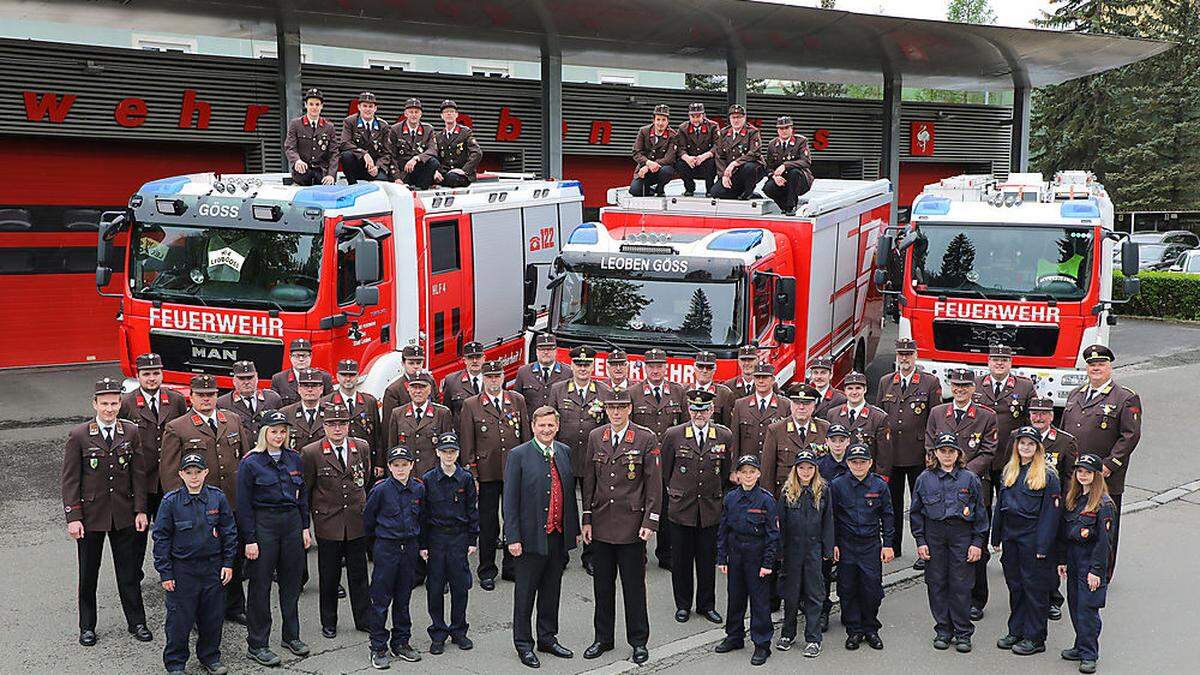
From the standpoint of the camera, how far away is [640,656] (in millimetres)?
8500

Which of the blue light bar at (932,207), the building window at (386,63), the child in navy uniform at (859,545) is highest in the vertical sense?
the building window at (386,63)

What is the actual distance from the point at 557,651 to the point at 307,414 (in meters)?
2.96

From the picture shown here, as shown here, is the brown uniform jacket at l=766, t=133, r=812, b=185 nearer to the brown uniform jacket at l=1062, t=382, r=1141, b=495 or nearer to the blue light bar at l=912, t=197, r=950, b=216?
the blue light bar at l=912, t=197, r=950, b=216

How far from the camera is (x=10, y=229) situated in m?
19.2

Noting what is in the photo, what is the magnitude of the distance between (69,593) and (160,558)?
246 centimetres

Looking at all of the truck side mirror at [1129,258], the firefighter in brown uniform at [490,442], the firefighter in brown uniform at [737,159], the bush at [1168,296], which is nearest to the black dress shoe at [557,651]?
the firefighter in brown uniform at [490,442]

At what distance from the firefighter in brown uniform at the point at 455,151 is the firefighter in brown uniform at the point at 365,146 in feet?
2.18

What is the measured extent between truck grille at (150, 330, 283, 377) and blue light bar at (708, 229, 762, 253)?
448 cm

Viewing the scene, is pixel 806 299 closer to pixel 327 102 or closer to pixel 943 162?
pixel 327 102

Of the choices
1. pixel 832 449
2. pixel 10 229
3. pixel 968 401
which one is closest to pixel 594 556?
pixel 832 449

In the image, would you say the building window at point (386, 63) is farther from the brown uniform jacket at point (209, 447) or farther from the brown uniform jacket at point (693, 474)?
the brown uniform jacket at point (693, 474)

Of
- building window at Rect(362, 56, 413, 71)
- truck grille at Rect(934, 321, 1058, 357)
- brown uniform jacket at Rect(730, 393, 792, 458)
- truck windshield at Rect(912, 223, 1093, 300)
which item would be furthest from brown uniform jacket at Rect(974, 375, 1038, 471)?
building window at Rect(362, 56, 413, 71)

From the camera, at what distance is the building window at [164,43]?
21.0 meters

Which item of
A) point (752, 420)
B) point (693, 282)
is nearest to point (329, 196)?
point (693, 282)
